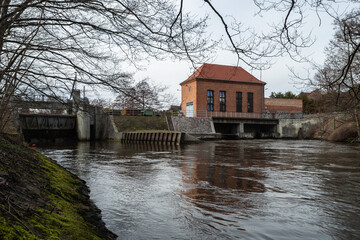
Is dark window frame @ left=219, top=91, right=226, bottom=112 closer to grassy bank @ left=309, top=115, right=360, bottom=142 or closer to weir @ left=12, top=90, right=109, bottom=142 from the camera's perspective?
grassy bank @ left=309, top=115, right=360, bottom=142

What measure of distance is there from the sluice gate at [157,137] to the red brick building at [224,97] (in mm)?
11462

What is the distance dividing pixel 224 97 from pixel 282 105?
1545 centimetres

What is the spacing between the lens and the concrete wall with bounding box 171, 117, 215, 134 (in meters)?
31.0

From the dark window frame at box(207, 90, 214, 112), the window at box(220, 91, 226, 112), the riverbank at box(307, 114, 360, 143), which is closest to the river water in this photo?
the riverbank at box(307, 114, 360, 143)

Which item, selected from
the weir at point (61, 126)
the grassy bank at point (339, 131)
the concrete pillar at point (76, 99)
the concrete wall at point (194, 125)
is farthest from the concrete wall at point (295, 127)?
the concrete pillar at point (76, 99)

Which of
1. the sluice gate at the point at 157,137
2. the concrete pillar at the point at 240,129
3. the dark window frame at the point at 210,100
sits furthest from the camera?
the dark window frame at the point at 210,100

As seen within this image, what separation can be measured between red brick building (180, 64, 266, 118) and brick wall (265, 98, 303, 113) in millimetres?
8344

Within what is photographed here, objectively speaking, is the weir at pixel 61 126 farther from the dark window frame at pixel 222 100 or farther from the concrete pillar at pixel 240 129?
the concrete pillar at pixel 240 129

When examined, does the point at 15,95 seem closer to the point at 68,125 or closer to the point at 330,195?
the point at 330,195

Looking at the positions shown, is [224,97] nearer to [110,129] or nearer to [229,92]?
[229,92]

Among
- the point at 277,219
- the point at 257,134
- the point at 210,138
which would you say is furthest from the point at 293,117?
the point at 277,219

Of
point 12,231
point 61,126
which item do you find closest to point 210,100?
point 61,126

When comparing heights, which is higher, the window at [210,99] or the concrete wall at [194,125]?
the window at [210,99]

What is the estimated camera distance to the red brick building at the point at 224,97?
36.2 m
